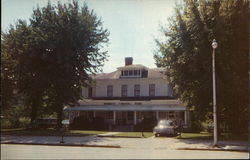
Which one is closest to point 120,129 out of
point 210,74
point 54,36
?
point 54,36

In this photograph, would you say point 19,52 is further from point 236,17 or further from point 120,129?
point 236,17

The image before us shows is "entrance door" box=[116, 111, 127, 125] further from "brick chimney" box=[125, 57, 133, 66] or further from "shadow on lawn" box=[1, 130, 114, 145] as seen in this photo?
"shadow on lawn" box=[1, 130, 114, 145]

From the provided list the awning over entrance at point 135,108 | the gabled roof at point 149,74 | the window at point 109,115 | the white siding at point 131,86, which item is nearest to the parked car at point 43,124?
the awning over entrance at point 135,108

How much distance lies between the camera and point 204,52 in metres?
24.1

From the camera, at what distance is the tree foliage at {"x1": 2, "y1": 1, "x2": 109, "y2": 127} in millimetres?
32500

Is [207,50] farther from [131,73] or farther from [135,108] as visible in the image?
[131,73]

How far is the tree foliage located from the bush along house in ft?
15.4

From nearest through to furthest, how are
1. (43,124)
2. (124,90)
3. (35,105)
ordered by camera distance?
1. (43,124)
2. (35,105)
3. (124,90)

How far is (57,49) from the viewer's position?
3250 cm

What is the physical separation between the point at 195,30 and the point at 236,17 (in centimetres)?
360

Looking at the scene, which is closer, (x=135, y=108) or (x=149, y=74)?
(x=135, y=108)

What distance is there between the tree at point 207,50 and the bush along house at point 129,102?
36.7 feet

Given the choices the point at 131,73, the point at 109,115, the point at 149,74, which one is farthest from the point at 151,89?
the point at 109,115

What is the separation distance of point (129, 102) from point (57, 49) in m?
12.5
